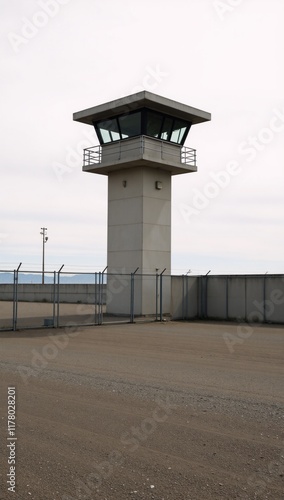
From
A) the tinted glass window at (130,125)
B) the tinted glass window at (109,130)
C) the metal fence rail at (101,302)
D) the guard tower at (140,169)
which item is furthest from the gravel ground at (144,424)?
the tinted glass window at (109,130)

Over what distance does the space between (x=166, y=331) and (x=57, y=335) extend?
4050 mm

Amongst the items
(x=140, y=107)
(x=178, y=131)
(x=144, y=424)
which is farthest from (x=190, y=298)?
(x=144, y=424)

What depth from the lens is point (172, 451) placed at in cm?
564

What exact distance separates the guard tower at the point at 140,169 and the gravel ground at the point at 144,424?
12.1m

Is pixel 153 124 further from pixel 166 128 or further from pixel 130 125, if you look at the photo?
pixel 130 125

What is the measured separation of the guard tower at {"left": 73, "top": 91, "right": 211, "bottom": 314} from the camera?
81.5 feet

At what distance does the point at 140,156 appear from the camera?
79.6 feet

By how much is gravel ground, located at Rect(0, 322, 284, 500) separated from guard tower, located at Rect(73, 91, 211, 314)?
477 inches

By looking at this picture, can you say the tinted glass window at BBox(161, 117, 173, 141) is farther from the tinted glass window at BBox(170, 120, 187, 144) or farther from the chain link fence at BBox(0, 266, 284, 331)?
the chain link fence at BBox(0, 266, 284, 331)

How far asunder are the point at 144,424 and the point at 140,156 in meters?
18.7

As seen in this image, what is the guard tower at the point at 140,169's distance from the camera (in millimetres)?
24828

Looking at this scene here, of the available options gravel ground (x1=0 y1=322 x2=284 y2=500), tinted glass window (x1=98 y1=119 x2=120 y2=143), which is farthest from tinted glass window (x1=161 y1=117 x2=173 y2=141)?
gravel ground (x1=0 y1=322 x2=284 y2=500)

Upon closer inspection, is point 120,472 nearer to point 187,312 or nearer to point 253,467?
point 253,467

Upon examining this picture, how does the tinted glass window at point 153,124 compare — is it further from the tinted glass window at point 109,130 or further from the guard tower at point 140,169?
the tinted glass window at point 109,130
